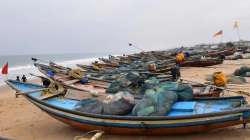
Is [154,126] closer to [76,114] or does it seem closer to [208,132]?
[208,132]

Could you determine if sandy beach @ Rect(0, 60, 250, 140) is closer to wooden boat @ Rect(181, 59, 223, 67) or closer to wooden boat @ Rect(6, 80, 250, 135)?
wooden boat @ Rect(6, 80, 250, 135)

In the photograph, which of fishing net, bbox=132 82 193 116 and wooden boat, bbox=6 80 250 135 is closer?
wooden boat, bbox=6 80 250 135

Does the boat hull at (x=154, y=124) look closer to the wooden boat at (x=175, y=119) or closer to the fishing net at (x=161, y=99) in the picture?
the wooden boat at (x=175, y=119)

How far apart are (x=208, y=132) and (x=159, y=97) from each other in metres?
1.32

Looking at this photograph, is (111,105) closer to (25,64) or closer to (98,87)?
(98,87)

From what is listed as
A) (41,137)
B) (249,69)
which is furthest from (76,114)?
(249,69)

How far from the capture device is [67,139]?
25.1ft

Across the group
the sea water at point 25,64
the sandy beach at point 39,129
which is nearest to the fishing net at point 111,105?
the sandy beach at point 39,129

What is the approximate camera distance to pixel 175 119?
6344mm

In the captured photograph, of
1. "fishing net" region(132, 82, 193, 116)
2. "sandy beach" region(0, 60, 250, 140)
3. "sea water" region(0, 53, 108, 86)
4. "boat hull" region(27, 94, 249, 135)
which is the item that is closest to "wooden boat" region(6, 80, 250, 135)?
"boat hull" region(27, 94, 249, 135)

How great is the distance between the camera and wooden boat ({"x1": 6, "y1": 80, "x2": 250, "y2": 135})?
6160mm

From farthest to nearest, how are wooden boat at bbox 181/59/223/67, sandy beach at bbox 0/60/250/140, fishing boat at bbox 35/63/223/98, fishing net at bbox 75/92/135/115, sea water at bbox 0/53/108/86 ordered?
sea water at bbox 0/53/108/86, wooden boat at bbox 181/59/223/67, fishing boat at bbox 35/63/223/98, fishing net at bbox 75/92/135/115, sandy beach at bbox 0/60/250/140

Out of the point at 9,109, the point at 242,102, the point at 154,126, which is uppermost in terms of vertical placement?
the point at 242,102

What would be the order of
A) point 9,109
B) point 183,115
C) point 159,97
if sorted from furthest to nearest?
point 9,109 → point 159,97 → point 183,115
